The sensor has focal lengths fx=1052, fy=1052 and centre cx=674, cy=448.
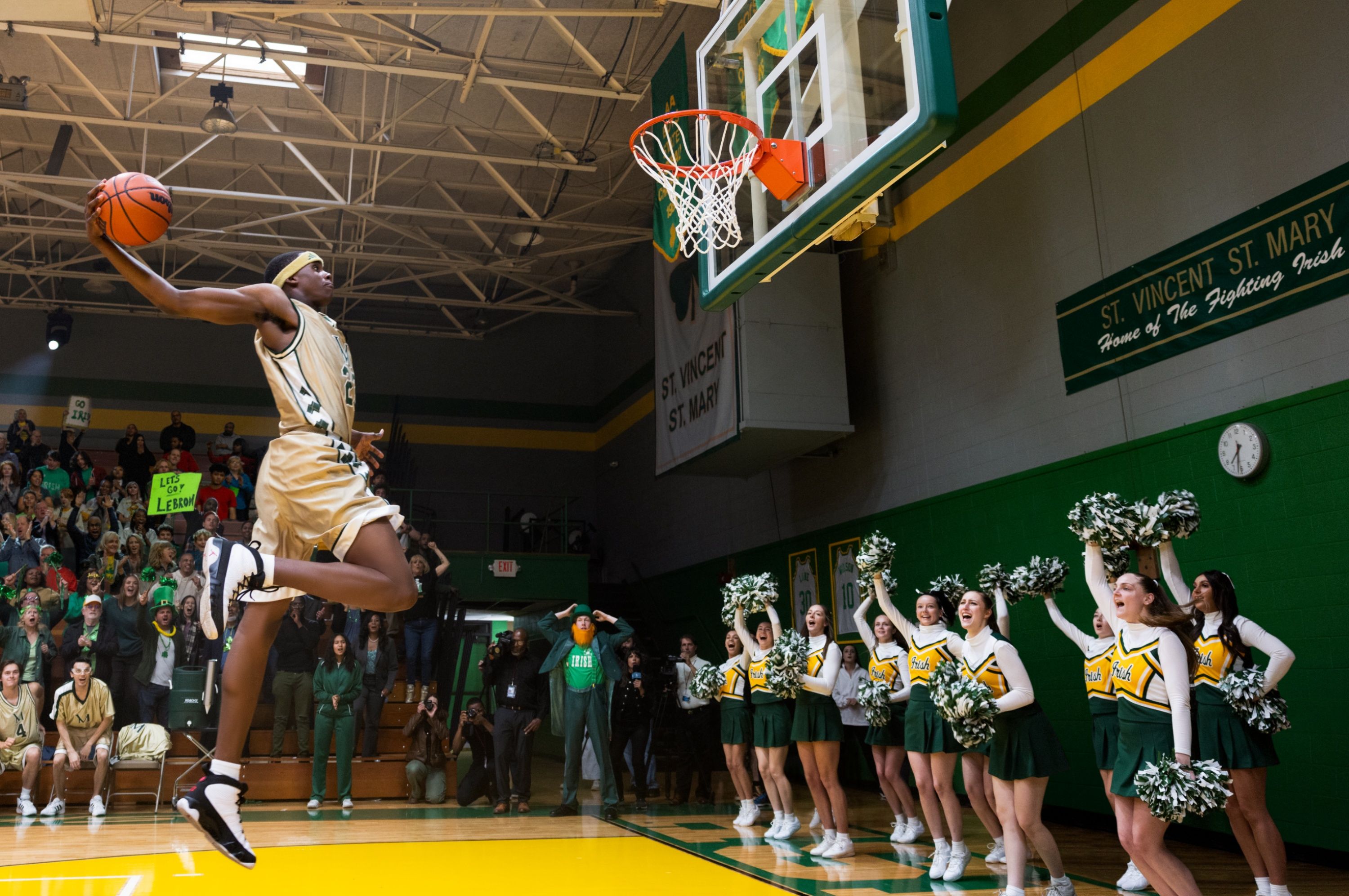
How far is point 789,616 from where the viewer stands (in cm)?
1384

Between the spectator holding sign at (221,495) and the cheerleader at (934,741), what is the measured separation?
12.4m

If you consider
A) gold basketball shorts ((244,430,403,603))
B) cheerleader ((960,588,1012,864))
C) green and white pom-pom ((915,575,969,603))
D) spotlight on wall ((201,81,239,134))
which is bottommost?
cheerleader ((960,588,1012,864))

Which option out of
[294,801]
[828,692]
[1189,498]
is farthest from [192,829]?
[1189,498]

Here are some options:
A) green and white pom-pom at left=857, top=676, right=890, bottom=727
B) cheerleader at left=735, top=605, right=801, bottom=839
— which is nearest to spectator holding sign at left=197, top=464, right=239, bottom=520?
cheerleader at left=735, top=605, right=801, bottom=839

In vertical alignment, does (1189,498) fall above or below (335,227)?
below

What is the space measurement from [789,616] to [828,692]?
18.9 feet

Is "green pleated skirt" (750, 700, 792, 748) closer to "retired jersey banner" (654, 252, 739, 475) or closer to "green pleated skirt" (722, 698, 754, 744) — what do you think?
"green pleated skirt" (722, 698, 754, 744)

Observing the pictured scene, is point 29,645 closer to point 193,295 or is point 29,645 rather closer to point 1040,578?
point 193,295

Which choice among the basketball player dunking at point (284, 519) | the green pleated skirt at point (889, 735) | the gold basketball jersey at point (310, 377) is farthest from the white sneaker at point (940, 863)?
the gold basketball jersey at point (310, 377)

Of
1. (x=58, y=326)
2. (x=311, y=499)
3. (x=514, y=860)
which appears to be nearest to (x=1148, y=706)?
(x=311, y=499)

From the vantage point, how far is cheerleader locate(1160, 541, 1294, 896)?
18.3 ft

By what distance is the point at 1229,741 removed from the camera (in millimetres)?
5590

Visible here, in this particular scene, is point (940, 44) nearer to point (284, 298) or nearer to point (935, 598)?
point (284, 298)

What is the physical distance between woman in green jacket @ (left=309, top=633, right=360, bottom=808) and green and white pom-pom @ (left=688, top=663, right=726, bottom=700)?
376 centimetres
